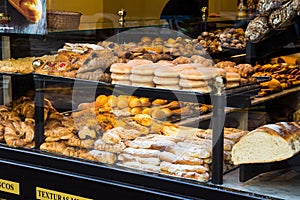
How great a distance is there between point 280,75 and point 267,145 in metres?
1.66

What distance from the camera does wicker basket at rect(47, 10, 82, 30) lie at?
12.0ft

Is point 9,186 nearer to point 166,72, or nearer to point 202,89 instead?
point 166,72

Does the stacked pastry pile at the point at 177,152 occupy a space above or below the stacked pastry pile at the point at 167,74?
below

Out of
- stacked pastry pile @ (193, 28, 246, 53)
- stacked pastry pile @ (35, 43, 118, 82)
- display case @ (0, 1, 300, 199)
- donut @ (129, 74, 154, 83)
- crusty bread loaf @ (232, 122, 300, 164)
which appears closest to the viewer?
crusty bread loaf @ (232, 122, 300, 164)

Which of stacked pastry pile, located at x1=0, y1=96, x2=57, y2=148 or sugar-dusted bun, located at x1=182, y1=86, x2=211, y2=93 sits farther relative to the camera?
stacked pastry pile, located at x1=0, y1=96, x2=57, y2=148

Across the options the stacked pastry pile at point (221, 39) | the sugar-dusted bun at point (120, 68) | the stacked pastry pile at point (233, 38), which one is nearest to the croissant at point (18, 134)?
the sugar-dusted bun at point (120, 68)

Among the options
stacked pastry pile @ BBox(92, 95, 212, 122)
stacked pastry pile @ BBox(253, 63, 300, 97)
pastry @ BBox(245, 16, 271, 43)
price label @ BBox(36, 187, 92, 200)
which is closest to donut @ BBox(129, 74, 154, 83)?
stacked pastry pile @ BBox(92, 95, 212, 122)

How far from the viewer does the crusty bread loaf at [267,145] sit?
2.29 meters

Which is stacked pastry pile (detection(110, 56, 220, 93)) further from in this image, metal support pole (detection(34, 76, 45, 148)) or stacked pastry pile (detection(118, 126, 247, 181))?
metal support pole (detection(34, 76, 45, 148))

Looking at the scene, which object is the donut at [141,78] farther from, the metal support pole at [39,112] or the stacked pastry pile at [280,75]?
the stacked pastry pile at [280,75]

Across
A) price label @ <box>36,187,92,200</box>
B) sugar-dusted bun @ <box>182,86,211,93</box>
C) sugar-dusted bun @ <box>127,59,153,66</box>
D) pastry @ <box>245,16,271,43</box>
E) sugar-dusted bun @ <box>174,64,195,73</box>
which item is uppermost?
pastry @ <box>245,16,271,43</box>

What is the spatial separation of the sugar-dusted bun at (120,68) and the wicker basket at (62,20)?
39.7 inches

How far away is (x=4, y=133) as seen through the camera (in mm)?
3100

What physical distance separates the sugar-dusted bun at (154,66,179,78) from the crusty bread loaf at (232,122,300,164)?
0.41 meters
